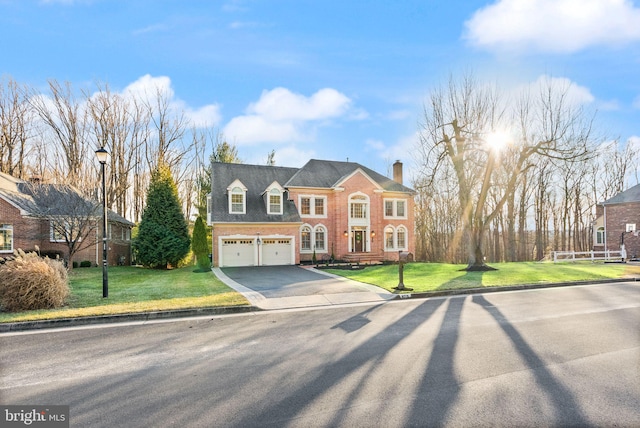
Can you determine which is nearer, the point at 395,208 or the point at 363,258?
the point at 363,258

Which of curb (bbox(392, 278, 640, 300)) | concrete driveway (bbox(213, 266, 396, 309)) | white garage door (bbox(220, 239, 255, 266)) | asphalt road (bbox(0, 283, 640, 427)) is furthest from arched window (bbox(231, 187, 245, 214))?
asphalt road (bbox(0, 283, 640, 427))

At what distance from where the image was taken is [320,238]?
26.9 metres

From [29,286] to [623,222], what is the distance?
3929cm

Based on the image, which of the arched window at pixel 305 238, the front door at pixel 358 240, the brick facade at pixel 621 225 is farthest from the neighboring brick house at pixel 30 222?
the brick facade at pixel 621 225

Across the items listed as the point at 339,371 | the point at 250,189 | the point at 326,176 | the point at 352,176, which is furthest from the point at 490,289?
the point at 250,189

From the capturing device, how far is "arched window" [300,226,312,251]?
26.3 meters

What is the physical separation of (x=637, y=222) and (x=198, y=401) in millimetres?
36953

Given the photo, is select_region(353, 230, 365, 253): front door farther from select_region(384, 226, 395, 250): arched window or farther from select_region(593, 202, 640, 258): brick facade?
select_region(593, 202, 640, 258): brick facade

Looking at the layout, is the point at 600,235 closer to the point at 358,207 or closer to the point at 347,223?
the point at 358,207

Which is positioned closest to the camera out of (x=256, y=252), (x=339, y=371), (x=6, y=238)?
(x=339, y=371)

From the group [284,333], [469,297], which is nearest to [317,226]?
[469,297]

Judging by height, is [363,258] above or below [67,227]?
below

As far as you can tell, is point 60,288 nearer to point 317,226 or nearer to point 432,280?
point 432,280

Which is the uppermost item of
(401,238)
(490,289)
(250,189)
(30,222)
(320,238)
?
(250,189)
